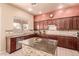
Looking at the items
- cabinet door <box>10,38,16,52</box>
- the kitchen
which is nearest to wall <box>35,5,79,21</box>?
the kitchen

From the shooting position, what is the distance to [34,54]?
1.97 metres

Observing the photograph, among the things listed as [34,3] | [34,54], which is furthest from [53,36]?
[34,3]

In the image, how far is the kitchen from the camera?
6.20ft

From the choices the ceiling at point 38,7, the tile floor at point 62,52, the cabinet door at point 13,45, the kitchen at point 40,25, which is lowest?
the tile floor at point 62,52

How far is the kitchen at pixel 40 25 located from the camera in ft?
6.20

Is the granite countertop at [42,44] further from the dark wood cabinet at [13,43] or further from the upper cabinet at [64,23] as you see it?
the upper cabinet at [64,23]

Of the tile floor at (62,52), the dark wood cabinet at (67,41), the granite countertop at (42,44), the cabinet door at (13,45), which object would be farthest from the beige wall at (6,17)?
the dark wood cabinet at (67,41)

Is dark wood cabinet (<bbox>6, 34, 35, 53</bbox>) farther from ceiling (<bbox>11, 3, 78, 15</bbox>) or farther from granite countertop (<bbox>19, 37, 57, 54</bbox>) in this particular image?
ceiling (<bbox>11, 3, 78, 15</bbox>)

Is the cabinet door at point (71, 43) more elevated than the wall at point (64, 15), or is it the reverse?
the wall at point (64, 15)

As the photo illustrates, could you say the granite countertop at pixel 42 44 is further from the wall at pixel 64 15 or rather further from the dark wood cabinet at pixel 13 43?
the wall at pixel 64 15

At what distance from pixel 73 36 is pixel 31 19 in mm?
938

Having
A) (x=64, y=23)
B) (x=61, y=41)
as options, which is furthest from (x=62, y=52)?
(x=64, y=23)

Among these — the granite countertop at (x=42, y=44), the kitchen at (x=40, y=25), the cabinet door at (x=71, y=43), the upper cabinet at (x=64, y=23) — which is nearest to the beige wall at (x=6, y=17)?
the kitchen at (x=40, y=25)

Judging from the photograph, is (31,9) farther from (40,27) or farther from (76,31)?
(76,31)
